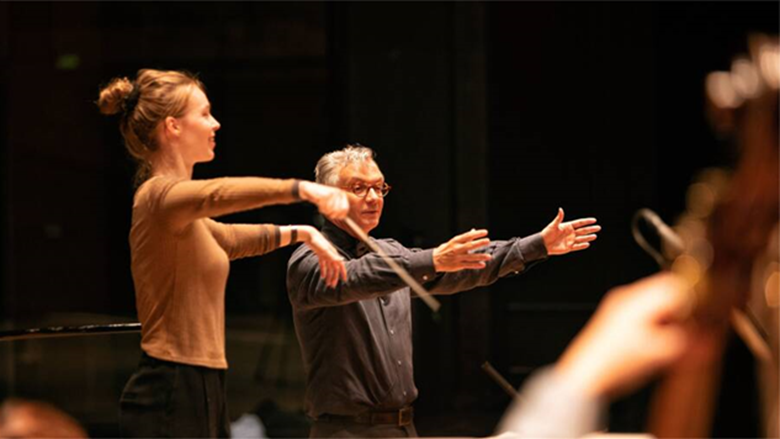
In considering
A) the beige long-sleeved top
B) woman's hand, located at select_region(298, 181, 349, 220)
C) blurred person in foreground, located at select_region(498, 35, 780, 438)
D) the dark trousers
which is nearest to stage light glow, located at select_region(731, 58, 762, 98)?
blurred person in foreground, located at select_region(498, 35, 780, 438)

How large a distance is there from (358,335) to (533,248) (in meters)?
0.40

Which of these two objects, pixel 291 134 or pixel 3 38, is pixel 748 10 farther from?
pixel 3 38

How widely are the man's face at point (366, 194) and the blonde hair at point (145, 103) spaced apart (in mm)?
509

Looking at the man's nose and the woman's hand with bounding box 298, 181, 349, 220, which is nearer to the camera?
the woman's hand with bounding box 298, 181, 349, 220

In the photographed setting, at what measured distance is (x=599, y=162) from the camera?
12.9ft

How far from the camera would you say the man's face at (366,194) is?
7.07 feet

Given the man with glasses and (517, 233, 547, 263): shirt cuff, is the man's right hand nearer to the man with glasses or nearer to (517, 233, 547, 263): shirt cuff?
the man with glasses

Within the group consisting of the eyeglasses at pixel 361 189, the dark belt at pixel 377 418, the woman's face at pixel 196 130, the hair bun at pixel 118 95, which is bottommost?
the dark belt at pixel 377 418

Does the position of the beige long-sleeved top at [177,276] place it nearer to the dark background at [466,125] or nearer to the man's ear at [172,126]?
the man's ear at [172,126]

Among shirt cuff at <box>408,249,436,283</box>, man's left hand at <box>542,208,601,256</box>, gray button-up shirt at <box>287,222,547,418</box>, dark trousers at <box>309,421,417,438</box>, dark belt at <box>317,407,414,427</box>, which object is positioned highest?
man's left hand at <box>542,208,601,256</box>

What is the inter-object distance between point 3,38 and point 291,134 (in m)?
1.46

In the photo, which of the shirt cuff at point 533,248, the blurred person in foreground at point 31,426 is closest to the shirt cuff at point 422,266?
the shirt cuff at point 533,248

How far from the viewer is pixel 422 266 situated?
6.32 ft

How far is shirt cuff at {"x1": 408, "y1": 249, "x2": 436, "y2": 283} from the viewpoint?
6.29ft
